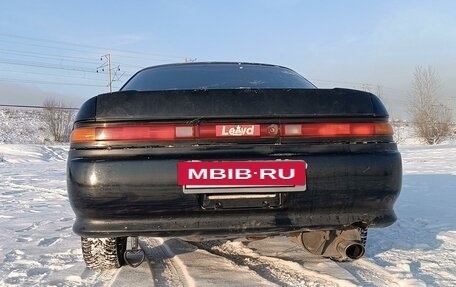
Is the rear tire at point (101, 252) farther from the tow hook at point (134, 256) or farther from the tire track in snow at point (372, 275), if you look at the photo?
the tire track in snow at point (372, 275)

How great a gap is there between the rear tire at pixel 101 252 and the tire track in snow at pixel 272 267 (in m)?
0.82

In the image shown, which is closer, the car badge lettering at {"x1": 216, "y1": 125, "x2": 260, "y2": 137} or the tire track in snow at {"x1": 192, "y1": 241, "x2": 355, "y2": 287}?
the car badge lettering at {"x1": 216, "y1": 125, "x2": 260, "y2": 137}

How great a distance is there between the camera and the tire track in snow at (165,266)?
104 inches

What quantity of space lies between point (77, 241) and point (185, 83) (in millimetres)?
1782

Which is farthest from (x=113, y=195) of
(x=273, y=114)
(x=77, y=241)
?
(x=77, y=241)

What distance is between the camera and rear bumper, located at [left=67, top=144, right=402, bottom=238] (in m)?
2.19

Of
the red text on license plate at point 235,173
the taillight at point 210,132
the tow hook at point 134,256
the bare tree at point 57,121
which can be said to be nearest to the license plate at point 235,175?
the red text on license plate at point 235,173

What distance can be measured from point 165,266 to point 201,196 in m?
1.04

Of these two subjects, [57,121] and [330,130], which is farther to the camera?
[57,121]

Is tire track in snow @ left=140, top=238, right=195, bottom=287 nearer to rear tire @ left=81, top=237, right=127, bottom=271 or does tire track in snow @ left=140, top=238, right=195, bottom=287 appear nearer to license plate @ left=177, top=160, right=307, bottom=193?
rear tire @ left=81, top=237, right=127, bottom=271

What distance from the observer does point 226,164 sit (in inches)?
86.0

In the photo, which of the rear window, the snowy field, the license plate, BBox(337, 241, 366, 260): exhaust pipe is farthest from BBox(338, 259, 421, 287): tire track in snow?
the rear window

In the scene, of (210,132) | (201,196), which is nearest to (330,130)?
(210,132)

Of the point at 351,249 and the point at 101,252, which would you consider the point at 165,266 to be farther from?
the point at 351,249
